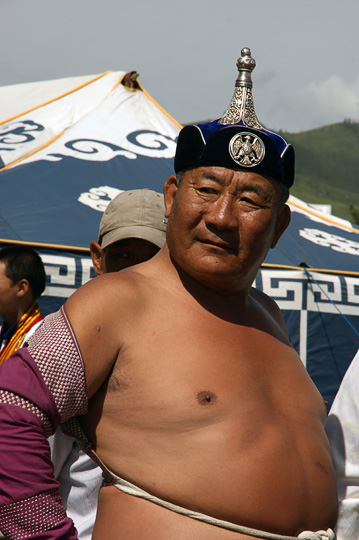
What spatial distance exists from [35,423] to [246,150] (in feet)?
2.60

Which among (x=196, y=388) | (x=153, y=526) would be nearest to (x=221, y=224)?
(x=196, y=388)

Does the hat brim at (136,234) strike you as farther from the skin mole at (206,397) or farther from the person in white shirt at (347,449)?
the skin mole at (206,397)

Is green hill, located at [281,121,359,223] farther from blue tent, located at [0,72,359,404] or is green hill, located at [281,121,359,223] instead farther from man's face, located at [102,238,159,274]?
man's face, located at [102,238,159,274]

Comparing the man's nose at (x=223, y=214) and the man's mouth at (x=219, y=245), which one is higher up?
the man's nose at (x=223, y=214)

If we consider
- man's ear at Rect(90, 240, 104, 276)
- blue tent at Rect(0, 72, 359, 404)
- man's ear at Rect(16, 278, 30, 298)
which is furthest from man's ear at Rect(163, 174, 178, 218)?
blue tent at Rect(0, 72, 359, 404)

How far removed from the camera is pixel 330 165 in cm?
9862

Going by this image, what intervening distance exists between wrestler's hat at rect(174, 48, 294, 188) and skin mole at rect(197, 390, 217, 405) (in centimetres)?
54

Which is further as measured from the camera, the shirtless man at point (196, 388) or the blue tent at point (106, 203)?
the blue tent at point (106, 203)

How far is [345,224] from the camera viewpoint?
6398 millimetres

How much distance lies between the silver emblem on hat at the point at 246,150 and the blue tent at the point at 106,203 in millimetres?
2984

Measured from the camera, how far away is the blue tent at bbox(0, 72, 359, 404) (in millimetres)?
4676

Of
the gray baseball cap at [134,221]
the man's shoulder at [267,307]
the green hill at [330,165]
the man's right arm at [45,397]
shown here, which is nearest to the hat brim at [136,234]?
the gray baseball cap at [134,221]

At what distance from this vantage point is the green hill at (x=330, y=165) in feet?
266

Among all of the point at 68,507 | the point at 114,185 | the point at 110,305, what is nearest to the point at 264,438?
the point at 110,305
